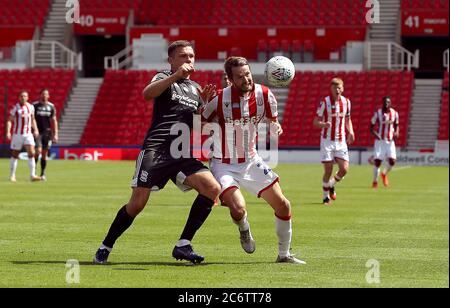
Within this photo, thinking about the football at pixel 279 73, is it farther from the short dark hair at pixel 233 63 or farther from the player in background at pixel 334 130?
the player in background at pixel 334 130

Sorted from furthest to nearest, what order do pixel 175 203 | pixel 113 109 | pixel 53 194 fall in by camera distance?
pixel 113 109 → pixel 53 194 → pixel 175 203

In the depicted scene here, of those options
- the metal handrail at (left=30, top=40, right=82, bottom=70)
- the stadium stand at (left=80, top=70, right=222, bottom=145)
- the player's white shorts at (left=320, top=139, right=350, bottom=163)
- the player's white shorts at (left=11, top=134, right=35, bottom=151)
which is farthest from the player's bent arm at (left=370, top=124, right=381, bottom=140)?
the metal handrail at (left=30, top=40, right=82, bottom=70)

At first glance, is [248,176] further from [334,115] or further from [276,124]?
[334,115]

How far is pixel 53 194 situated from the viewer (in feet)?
69.0

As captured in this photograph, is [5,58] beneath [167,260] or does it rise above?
above

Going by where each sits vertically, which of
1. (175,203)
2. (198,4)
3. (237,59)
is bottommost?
(175,203)

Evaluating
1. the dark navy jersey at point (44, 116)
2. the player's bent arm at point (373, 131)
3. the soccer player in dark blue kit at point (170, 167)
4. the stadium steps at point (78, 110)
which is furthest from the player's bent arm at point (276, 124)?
the stadium steps at point (78, 110)

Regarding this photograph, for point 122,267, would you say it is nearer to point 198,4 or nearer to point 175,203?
point 175,203

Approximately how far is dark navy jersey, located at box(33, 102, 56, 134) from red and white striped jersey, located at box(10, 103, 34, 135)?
597mm

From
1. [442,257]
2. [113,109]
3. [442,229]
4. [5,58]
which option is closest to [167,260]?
[442,257]

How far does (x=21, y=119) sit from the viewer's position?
86.8 ft

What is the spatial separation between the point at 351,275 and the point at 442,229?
5.29 metres

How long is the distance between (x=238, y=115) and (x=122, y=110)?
122 feet

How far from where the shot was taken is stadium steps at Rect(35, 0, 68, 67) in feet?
164
